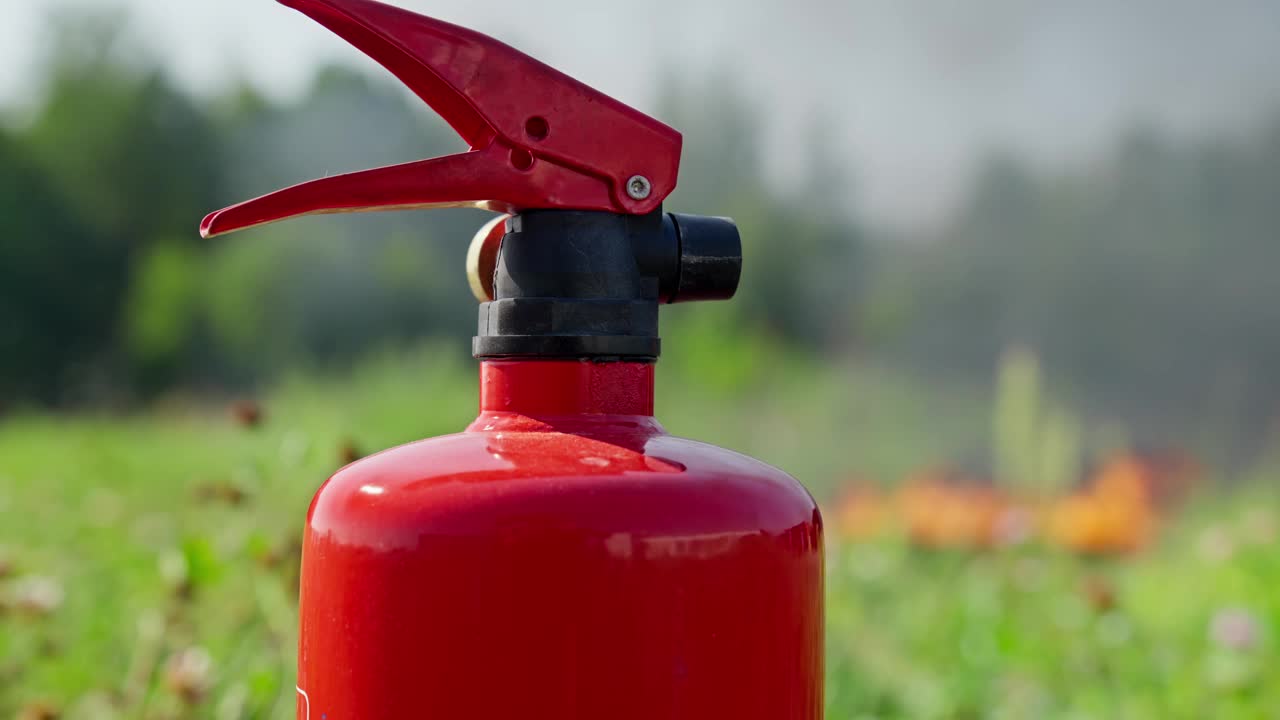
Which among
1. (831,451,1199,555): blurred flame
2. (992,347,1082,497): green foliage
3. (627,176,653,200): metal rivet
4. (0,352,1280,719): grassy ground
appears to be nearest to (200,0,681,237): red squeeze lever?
(627,176,653,200): metal rivet

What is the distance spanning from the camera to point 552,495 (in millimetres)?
648

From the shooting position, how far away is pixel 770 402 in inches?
199

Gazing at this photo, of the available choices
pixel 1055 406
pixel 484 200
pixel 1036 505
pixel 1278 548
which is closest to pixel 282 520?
pixel 484 200

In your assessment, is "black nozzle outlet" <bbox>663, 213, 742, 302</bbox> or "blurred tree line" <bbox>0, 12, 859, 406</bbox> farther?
"blurred tree line" <bbox>0, 12, 859, 406</bbox>

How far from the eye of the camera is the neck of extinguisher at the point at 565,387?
0.73m

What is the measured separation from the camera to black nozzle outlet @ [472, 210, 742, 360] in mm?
725

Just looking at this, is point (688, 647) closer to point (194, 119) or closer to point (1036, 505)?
point (1036, 505)

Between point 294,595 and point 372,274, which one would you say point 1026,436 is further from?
point 372,274

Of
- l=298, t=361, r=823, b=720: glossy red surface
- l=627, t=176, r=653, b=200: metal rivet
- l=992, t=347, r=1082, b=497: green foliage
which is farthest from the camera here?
l=992, t=347, r=1082, b=497: green foliage

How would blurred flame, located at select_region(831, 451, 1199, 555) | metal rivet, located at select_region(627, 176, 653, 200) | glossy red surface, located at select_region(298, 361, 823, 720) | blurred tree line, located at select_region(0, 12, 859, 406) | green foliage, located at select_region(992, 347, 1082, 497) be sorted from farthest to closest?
1. blurred tree line, located at select_region(0, 12, 859, 406)
2. blurred flame, located at select_region(831, 451, 1199, 555)
3. green foliage, located at select_region(992, 347, 1082, 497)
4. metal rivet, located at select_region(627, 176, 653, 200)
5. glossy red surface, located at select_region(298, 361, 823, 720)

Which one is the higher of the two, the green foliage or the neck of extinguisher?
the neck of extinguisher

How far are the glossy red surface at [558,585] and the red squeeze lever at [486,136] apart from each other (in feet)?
0.51

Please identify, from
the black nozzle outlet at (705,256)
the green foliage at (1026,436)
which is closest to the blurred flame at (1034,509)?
the green foliage at (1026,436)

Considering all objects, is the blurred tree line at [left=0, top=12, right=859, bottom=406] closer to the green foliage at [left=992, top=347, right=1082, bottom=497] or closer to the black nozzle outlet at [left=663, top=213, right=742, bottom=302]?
the green foliage at [left=992, top=347, right=1082, bottom=497]
